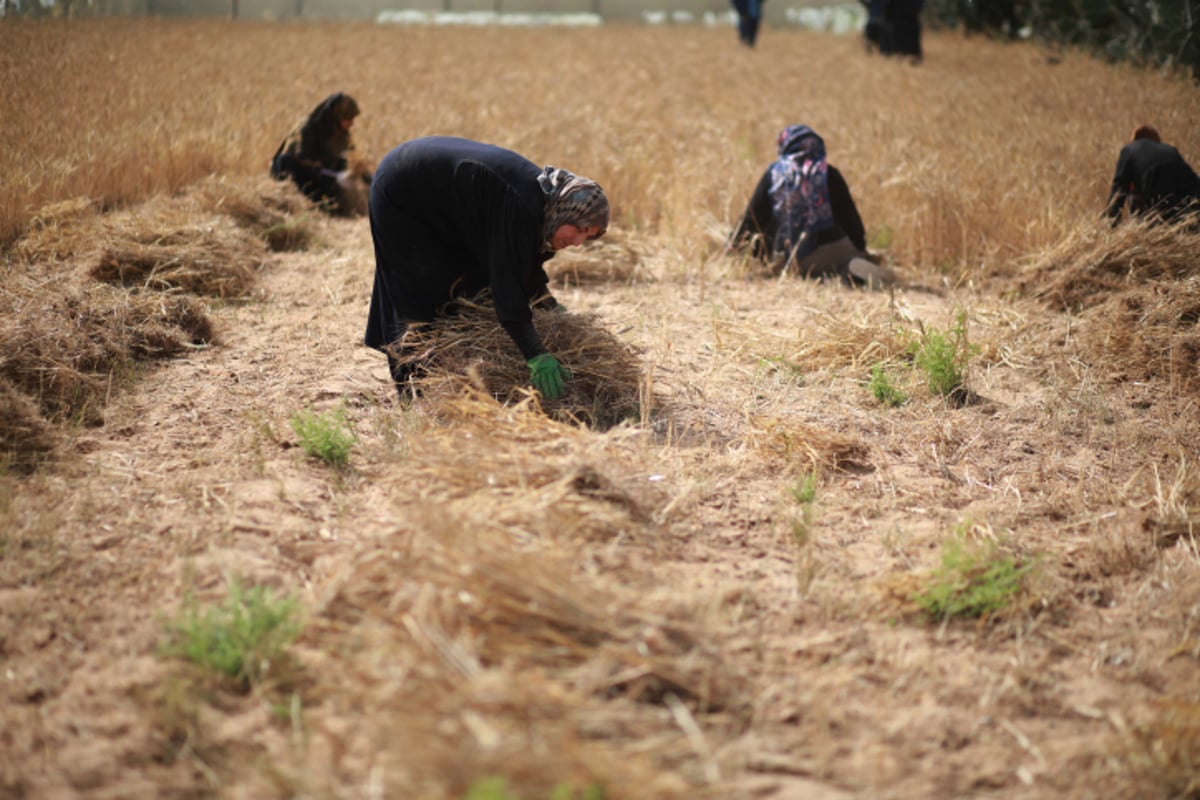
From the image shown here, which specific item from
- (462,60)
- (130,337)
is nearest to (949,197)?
(130,337)

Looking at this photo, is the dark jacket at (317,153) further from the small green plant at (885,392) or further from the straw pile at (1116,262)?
the straw pile at (1116,262)

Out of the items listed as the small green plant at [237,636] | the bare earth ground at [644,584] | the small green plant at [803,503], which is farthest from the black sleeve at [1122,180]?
the small green plant at [237,636]

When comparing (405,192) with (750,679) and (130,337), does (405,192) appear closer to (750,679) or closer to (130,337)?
(130,337)

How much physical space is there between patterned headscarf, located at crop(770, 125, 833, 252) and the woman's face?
2.45m

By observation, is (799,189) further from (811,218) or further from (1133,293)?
(1133,293)

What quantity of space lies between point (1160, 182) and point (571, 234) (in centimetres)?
375

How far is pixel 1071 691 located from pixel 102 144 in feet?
20.4

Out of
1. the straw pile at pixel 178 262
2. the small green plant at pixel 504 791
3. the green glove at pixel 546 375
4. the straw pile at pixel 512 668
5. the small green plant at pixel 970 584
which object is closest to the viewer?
the small green plant at pixel 504 791

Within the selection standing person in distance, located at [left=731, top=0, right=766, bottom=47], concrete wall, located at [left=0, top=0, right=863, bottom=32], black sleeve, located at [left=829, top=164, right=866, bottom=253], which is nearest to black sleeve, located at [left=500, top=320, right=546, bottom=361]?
black sleeve, located at [left=829, top=164, right=866, bottom=253]

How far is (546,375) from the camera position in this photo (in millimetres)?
3467

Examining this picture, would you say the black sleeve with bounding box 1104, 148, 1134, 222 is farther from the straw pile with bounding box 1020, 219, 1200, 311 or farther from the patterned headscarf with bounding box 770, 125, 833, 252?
the patterned headscarf with bounding box 770, 125, 833, 252

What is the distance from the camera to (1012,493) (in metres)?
3.24

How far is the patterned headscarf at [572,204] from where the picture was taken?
3303 millimetres

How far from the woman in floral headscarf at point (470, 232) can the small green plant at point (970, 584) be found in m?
1.51
